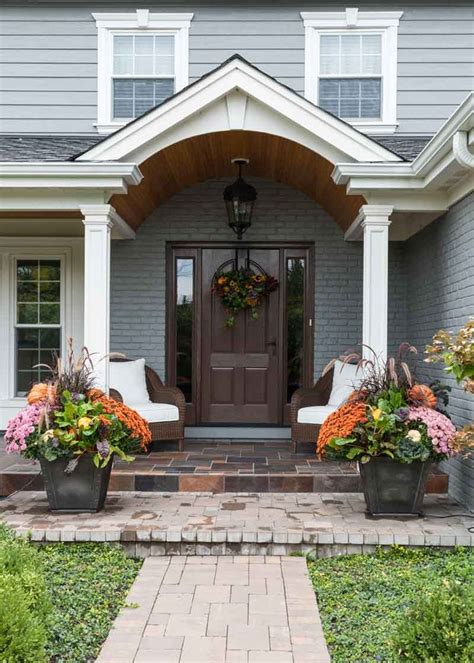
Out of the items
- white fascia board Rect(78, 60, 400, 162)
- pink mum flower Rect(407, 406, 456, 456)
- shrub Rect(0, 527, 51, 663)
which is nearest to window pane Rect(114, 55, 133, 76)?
white fascia board Rect(78, 60, 400, 162)

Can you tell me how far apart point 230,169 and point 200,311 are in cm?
155

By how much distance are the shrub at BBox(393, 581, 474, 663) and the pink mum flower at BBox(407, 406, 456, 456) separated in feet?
6.04

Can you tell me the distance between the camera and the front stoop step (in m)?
5.03

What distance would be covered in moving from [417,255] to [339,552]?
11.4 ft

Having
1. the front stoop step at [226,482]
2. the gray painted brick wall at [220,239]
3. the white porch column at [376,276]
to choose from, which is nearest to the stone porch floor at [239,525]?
the front stoop step at [226,482]

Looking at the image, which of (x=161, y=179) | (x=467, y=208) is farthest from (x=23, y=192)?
(x=467, y=208)

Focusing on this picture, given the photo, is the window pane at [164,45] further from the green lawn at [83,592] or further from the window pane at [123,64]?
the green lawn at [83,592]

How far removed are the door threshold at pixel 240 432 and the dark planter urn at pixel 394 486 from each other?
8.67 ft

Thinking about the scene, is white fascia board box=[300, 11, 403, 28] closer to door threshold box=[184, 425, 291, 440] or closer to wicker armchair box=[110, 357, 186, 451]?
wicker armchair box=[110, 357, 186, 451]

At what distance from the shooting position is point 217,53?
713cm

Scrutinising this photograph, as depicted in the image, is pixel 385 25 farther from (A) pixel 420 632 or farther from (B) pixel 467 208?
(A) pixel 420 632

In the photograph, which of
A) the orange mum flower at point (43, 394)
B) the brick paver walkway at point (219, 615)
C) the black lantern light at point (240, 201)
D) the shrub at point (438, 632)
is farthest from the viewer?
the black lantern light at point (240, 201)

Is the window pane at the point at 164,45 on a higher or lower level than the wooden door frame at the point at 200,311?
higher

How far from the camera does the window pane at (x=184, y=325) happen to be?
282 inches
